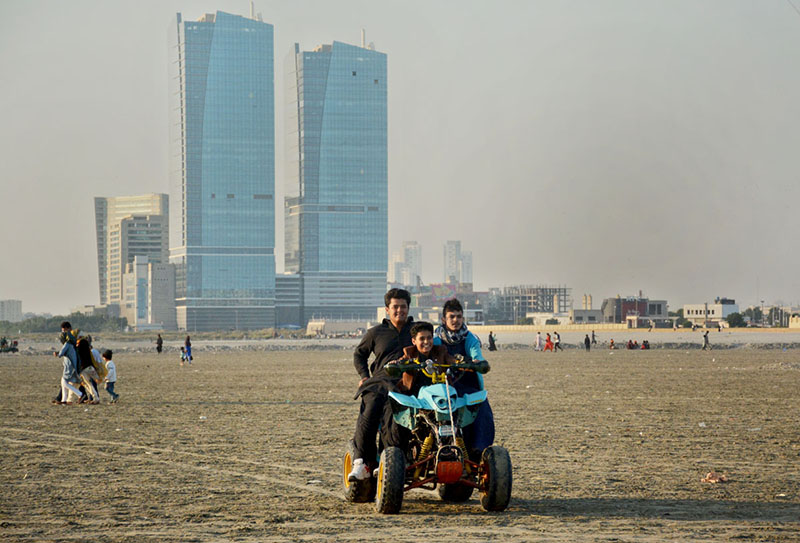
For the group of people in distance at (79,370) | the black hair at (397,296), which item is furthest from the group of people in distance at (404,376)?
the group of people in distance at (79,370)

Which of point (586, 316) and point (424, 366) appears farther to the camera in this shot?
point (586, 316)

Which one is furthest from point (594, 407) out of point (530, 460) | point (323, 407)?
point (530, 460)

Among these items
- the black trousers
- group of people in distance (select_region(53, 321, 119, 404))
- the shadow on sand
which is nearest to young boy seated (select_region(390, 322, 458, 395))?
the black trousers

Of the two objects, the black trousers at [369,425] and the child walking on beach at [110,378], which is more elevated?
the black trousers at [369,425]

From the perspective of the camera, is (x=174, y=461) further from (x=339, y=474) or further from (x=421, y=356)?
(x=421, y=356)

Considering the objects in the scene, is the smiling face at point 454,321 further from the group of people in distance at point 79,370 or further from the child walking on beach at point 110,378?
the child walking on beach at point 110,378

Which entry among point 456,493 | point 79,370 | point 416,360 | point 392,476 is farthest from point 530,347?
point 392,476

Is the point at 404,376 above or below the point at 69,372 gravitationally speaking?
above

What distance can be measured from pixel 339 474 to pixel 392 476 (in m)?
2.78

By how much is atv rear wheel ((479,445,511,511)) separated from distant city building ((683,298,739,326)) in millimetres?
172027

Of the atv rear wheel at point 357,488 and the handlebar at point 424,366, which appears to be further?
the atv rear wheel at point 357,488

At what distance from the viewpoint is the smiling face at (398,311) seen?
9.52 meters

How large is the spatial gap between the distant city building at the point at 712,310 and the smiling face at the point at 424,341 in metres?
172

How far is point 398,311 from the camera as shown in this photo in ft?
31.2
